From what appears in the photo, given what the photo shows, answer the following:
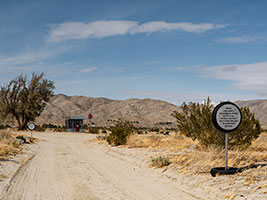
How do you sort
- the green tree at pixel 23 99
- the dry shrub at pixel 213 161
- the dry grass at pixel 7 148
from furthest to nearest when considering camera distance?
the green tree at pixel 23 99 → the dry grass at pixel 7 148 → the dry shrub at pixel 213 161

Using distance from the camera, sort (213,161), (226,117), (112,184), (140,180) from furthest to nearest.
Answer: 1. (213,161)
2. (140,180)
3. (226,117)
4. (112,184)

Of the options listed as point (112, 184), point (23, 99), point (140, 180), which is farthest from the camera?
point (23, 99)

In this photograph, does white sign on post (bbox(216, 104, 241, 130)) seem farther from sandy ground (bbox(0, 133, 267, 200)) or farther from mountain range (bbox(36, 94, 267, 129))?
mountain range (bbox(36, 94, 267, 129))

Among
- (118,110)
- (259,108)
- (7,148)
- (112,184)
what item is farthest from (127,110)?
(112,184)

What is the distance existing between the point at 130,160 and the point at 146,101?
132m

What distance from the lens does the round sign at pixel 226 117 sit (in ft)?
30.0

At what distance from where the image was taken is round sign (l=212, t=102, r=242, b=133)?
9.13 m

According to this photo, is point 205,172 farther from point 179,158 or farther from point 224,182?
point 179,158

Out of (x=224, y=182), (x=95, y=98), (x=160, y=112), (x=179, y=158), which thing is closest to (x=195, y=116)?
(x=179, y=158)

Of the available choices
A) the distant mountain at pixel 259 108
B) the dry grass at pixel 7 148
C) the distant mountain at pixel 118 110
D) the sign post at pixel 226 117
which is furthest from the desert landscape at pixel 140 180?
the distant mountain at pixel 259 108

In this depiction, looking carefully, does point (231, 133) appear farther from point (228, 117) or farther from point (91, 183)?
point (91, 183)

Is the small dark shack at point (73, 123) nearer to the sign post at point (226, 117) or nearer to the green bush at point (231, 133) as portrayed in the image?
the green bush at point (231, 133)

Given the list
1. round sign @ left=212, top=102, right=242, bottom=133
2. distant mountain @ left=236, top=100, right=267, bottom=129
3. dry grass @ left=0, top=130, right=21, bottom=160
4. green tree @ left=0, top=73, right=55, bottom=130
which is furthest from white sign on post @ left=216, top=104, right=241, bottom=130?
distant mountain @ left=236, top=100, right=267, bottom=129

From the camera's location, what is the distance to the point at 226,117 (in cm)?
923
